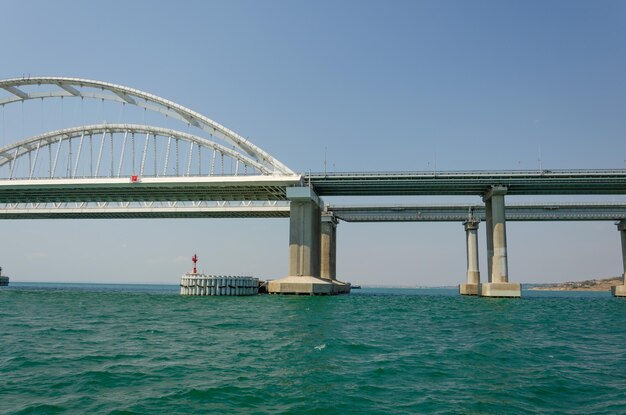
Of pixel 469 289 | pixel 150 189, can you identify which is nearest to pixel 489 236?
pixel 469 289

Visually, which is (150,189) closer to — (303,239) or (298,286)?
(303,239)

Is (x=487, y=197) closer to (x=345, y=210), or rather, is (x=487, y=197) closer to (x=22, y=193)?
(x=345, y=210)

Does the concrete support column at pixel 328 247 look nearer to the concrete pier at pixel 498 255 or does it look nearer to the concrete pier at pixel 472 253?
the concrete pier at pixel 472 253

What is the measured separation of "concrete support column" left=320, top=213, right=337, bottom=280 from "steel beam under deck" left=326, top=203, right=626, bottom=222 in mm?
2896

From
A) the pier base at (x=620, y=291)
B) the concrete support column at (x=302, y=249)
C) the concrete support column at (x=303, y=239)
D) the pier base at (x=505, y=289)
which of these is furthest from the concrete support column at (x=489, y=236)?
the pier base at (x=620, y=291)

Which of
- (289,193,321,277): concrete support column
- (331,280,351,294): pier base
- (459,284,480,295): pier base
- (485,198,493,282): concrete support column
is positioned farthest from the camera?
(459,284,480,295): pier base

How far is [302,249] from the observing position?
2677 inches

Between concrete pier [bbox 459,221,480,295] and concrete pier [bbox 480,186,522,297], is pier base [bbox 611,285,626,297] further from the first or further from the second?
concrete pier [bbox 480,186,522,297]

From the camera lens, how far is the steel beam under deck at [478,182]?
218 ft

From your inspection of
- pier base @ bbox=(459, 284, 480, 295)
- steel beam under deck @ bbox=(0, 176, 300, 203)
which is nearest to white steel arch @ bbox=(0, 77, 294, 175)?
steel beam under deck @ bbox=(0, 176, 300, 203)

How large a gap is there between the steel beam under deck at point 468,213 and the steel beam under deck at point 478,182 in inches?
905

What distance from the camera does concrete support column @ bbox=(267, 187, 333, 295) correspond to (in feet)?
215

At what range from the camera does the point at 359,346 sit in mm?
18500

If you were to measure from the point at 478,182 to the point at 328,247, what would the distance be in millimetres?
36072
